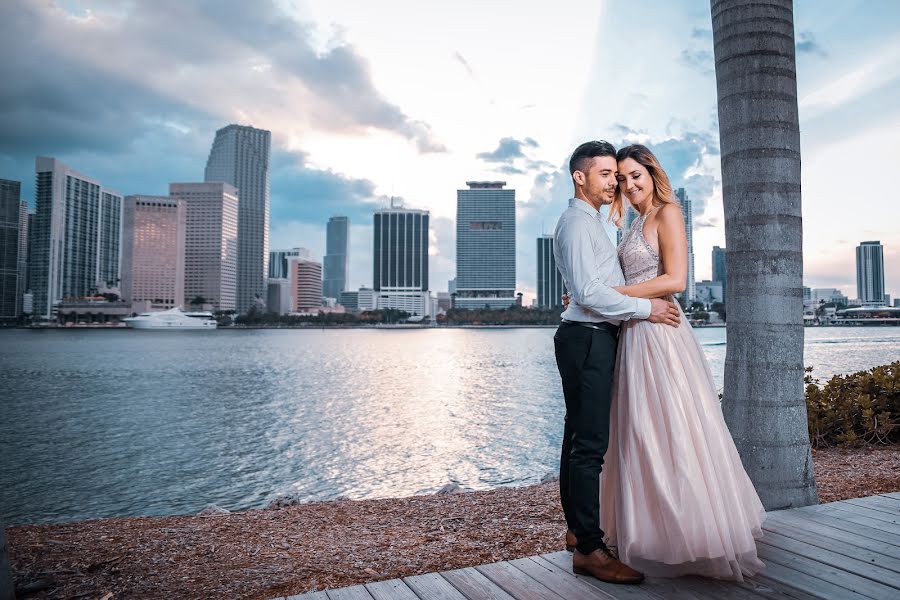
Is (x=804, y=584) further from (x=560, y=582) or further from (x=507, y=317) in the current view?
(x=507, y=317)

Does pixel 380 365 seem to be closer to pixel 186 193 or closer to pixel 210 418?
pixel 210 418

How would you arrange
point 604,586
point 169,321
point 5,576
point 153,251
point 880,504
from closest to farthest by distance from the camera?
point 5,576 < point 604,586 < point 880,504 < point 169,321 < point 153,251

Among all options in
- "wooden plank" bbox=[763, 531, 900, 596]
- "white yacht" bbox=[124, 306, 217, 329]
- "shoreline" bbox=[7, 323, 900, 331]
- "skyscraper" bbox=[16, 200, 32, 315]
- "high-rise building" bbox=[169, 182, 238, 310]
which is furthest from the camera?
"high-rise building" bbox=[169, 182, 238, 310]

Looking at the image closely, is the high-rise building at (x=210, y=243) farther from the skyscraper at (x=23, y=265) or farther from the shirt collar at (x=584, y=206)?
the shirt collar at (x=584, y=206)

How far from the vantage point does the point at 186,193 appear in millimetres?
194000

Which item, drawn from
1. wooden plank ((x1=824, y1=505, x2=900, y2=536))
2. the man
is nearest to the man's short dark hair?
the man

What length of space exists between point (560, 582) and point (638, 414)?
86cm

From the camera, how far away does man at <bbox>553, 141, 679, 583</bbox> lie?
102 inches

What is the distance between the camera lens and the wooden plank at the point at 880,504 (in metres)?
3.49

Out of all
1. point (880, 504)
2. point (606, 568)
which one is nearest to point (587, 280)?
point (606, 568)

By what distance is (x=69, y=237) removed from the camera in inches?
5940

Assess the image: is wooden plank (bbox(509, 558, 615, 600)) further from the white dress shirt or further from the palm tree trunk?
the palm tree trunk

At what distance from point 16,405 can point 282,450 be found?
50.7 feet

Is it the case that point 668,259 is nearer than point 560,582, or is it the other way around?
point 560,582
